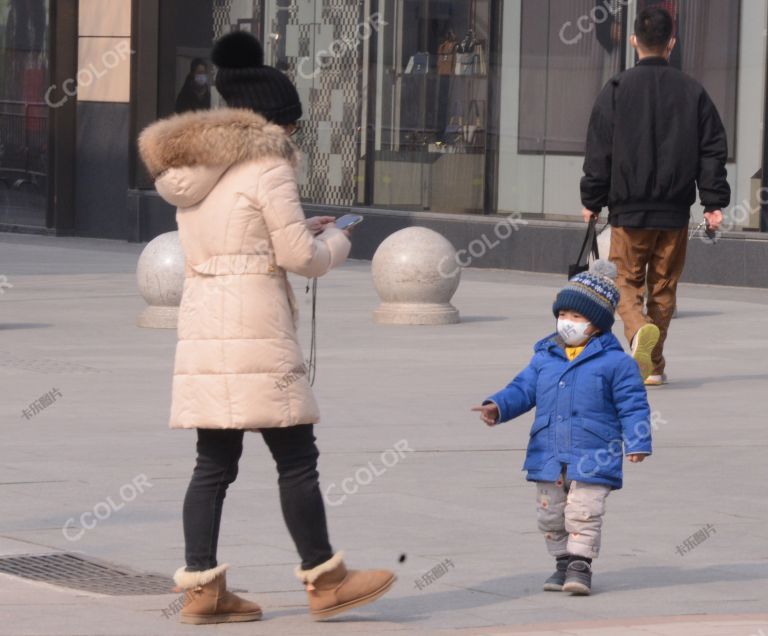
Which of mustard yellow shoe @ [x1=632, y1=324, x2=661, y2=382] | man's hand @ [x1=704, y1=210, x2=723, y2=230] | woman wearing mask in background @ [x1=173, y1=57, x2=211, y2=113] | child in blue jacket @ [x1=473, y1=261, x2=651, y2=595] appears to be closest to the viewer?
child in blue jacket @ [x1=473, y1=261, x2=651, y2=595]

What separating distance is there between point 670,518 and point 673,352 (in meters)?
5.70

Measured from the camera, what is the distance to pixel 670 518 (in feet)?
23.0

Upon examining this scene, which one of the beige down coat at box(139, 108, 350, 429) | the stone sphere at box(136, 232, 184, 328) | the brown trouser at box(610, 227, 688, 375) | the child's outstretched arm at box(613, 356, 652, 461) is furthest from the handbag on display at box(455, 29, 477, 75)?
the beige down coat at box(139, 108, 350, 429)

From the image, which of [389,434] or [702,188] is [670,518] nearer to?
[389,434]

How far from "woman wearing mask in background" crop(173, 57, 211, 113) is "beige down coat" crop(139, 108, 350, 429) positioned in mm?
19235

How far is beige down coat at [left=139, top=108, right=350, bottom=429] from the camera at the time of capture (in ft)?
17.3

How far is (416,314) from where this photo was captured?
559 inches

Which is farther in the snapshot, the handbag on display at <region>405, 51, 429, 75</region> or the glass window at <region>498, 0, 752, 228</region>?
the handbag on display at <region>405, 51, 429, 75</region>

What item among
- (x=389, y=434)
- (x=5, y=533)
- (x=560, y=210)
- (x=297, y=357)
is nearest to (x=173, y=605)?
(x=297, y=357)

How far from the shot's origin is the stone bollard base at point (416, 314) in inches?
559

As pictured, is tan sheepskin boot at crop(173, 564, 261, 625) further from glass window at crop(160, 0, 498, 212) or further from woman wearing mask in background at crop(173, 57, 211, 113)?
woman wearing mask in background at crop(173, 57, 211, 113)

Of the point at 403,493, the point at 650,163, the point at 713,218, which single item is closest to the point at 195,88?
the point at 650,163

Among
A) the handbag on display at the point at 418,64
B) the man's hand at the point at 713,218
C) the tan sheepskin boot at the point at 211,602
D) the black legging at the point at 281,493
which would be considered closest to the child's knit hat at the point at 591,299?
the black legging at the point at 281,493

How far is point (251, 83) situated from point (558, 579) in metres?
1.81
